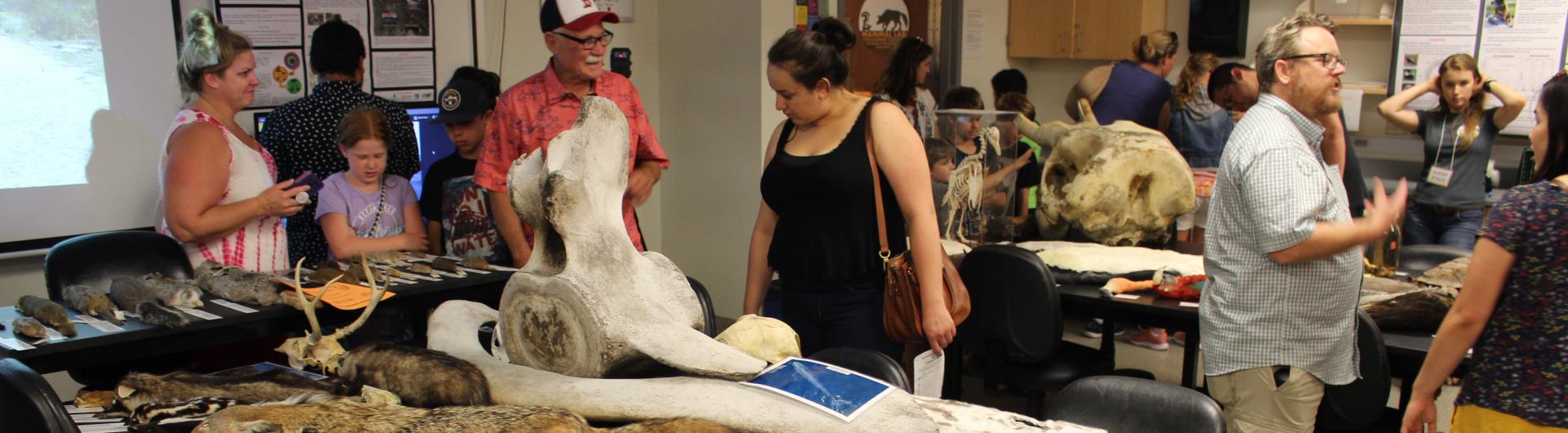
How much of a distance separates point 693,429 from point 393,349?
651mm

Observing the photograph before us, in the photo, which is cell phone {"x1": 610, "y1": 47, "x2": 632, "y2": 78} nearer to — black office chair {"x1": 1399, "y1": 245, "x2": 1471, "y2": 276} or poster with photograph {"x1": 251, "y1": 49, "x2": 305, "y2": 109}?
poster with photograph {"x1": 251, "y1": 49, "x2": 305, "y2": 109}

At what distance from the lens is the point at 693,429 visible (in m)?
1.58

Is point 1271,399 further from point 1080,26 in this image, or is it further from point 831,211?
point 1080,26

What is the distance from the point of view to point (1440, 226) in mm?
5125

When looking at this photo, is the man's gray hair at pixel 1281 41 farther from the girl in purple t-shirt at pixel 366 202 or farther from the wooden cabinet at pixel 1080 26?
the wooden cabinet at pixel 1080 26

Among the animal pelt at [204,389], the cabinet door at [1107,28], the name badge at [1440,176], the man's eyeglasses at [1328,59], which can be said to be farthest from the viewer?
the cabinet door at [1107,28]

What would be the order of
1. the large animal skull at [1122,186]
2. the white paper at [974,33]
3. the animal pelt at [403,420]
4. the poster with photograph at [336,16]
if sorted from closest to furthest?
1. the animal pelt at [403,420]
2. the large animal skull at [1122,186]
3. the poster with photograph at [336,16]
4. the white paper at [974,33]

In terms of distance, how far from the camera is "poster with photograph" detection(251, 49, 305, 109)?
435 cm

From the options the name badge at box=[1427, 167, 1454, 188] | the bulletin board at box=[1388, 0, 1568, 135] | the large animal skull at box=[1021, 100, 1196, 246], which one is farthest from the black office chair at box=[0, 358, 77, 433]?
the bulletin board at box=[1388, 0, 1568, 135]

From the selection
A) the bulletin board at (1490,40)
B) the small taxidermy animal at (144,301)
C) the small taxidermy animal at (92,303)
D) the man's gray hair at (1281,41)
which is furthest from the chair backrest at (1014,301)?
A: the bulletin board at (1490,40)

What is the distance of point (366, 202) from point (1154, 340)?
4022mm

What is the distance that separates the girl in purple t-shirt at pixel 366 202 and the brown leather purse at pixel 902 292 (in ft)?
5.18

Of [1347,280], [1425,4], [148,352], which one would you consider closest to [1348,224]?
[1347,280]

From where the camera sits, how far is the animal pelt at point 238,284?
2.67 meters
